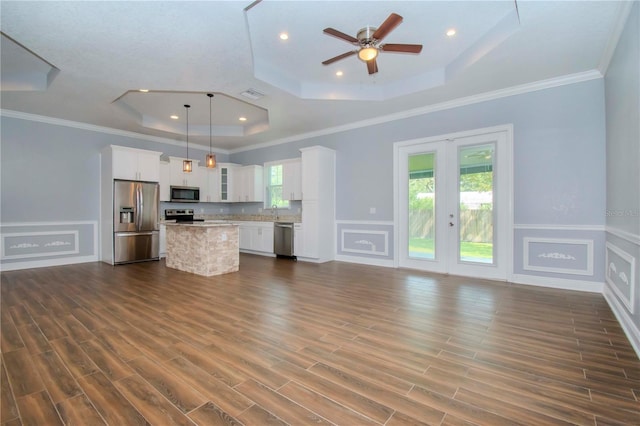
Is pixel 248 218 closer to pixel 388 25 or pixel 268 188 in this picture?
pixel 268 188

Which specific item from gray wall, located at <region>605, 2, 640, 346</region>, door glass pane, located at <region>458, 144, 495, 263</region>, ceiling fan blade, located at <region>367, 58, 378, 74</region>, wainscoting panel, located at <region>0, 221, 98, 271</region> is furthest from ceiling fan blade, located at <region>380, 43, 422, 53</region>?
wainscoting panel, located at <region>0, 221, 98, 271</region>

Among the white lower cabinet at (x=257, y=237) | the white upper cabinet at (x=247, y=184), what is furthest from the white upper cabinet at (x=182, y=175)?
the white lower cabinet at (x=257, y=237)

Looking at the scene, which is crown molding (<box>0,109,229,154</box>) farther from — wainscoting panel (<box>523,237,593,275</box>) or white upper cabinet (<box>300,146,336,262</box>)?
wainscoting panel (<box>523,237,593,275</box>)

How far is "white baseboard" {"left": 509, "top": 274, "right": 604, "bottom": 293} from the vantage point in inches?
151

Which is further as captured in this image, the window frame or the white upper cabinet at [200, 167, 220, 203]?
the white upper cabinet at [200, 167, 220, 203]

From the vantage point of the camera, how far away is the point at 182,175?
7.45 meters

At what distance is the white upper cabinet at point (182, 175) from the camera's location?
23.9 ft

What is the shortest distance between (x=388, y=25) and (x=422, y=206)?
336cm

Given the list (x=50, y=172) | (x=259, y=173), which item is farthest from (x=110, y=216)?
(x=259, y=173)

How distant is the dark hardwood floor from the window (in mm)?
3778

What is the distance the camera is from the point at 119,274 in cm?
509

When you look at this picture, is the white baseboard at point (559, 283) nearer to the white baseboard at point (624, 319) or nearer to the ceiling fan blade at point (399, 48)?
the white baseboard at point (624, 319)

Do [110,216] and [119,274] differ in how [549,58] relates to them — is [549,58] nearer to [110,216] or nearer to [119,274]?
[119,274]

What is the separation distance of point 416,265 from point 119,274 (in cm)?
530
